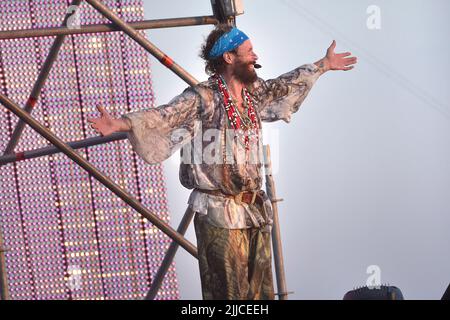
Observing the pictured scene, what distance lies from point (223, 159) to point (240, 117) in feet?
0.58

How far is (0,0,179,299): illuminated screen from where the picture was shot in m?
6.95

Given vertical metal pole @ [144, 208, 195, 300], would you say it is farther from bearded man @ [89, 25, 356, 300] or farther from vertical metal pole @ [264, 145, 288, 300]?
bearded man @ [89, 25, 356, 300]

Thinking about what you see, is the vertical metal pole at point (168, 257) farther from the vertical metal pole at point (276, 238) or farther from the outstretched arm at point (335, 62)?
the outstretched arm at point (335, 62)

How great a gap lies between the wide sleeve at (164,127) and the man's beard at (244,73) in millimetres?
179

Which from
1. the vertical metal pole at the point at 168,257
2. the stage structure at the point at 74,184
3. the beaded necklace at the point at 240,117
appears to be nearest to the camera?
the beaded necklace at the point at 240,117

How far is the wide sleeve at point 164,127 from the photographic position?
4471 mm

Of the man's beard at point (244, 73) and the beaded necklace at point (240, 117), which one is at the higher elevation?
the man's beard at point (244, 73)

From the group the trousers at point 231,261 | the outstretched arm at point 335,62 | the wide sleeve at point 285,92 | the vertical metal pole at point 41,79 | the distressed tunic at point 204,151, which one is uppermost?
the vertical metal pole at point 41,79

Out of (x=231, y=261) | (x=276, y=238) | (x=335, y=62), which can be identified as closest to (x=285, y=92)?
(x=335, y=62)

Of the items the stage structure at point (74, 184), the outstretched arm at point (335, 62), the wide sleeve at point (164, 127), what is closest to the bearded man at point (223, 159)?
the wide sleeve at point (164, 127)

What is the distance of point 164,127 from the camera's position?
4.52m

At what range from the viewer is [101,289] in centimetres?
697
